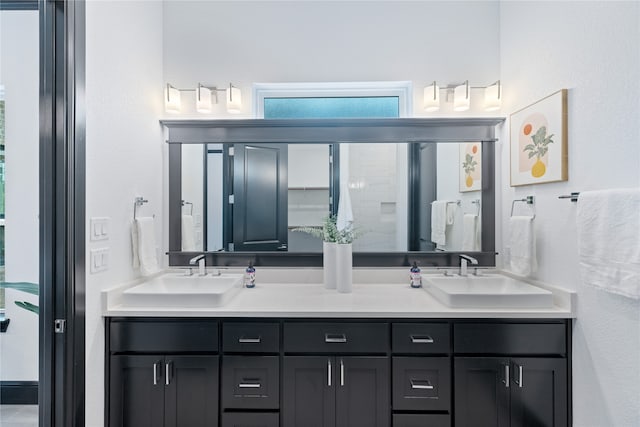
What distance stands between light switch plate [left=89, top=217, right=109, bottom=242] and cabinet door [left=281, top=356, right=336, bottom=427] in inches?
44.2

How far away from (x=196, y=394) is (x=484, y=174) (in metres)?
2.17

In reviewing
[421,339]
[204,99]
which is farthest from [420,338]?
[204,99]

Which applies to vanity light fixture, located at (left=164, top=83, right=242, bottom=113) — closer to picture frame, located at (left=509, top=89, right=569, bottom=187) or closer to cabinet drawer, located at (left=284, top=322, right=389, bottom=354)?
cabinet drawer, located at (left=284, top=322, right=389, bottom=354)

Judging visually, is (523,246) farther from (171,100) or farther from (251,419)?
(171,100)

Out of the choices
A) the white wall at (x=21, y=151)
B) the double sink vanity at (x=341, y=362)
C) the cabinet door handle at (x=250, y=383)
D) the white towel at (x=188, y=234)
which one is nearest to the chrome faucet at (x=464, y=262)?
the double sink vanity at (x=341, y=362)

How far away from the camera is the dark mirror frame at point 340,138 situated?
2.23 metres

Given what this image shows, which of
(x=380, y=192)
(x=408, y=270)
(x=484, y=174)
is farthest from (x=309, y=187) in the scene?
(x=484, y=174)

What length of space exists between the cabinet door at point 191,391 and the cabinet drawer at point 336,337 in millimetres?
410

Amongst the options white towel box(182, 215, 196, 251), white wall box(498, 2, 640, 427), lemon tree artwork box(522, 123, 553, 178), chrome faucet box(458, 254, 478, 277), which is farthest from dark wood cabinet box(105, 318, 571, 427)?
lemon tree artwork box(522, 123, 553, 178)

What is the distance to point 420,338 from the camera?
→ 1.64 m

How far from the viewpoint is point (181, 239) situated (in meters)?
2.29

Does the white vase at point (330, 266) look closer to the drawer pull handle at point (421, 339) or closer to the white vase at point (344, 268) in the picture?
the white vase at point (344, 268)

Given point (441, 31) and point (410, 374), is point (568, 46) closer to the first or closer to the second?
point (441, 31)

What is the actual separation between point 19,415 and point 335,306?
1.49 metres
